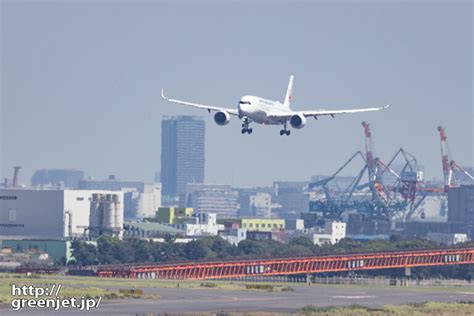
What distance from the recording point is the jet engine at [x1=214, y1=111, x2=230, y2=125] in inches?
5906

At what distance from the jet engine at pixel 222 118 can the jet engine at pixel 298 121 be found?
235 inches

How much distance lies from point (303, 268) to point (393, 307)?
72723 mm

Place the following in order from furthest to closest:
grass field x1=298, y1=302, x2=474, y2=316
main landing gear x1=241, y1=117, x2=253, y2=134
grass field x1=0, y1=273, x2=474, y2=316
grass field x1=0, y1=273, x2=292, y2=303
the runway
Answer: main landing gear x1=241, y1=117, x2=253, y2=134, grass field x1=0, y1=273, x2=292, y2=303, grass field x1=0, y1=273, x2=474, y2=316, grass field x1=298, y1=302, x2=474, y2=316, the runway

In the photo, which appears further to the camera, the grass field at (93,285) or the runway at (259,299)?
the grass field at (93,285)

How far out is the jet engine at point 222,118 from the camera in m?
150

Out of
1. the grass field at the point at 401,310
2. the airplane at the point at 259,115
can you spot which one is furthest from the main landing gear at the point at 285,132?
the grass field at the point at 401,310

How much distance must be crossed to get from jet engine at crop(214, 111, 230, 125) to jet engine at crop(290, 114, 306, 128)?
597 centimetres

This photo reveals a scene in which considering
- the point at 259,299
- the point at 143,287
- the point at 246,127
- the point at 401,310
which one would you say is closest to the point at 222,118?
the point at 246,127

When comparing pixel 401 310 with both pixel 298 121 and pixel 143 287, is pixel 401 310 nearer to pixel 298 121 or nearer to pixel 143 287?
pixel 143 287

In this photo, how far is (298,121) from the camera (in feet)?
500

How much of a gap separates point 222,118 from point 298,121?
6.89m

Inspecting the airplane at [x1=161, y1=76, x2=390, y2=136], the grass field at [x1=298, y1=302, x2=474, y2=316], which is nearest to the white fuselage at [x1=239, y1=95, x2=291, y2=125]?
the airplane at [x1=161, y1=76, x2=390, y2=136]

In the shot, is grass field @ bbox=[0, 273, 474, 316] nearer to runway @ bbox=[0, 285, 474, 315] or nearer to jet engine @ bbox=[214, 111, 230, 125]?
runway @ bbox=[0, 285, 474, 315]

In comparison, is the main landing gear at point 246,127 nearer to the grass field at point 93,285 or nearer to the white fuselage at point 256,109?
the white fuselage at point 256,109
